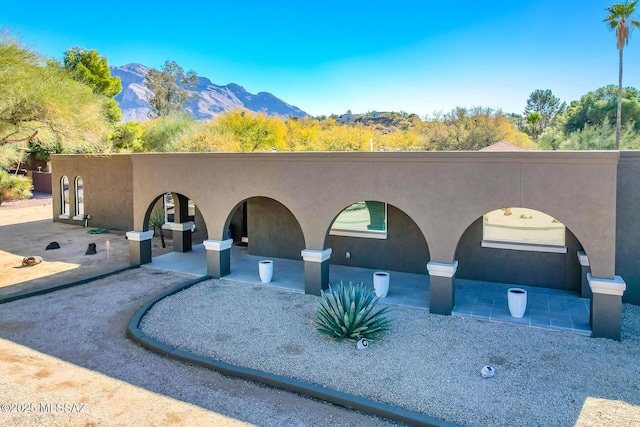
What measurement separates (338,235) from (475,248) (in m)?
4.29

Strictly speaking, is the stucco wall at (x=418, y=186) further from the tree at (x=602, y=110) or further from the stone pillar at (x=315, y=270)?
the tree at (x=602, y=110)

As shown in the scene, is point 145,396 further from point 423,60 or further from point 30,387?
point 423,60

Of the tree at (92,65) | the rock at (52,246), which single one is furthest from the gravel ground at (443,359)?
the tree at (92,65)

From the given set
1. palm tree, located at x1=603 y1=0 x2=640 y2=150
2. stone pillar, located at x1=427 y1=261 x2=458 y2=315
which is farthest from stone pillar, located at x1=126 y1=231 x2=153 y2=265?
palm tree, located at x1=603 y1=0 x2=640 y2=150

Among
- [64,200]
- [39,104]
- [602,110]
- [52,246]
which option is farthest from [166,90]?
[602,110]

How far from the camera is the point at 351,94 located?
98.4 meters

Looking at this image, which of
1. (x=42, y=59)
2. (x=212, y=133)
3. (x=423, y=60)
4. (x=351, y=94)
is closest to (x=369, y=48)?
(x=423, y=60)

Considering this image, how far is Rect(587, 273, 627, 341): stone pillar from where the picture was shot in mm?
8453

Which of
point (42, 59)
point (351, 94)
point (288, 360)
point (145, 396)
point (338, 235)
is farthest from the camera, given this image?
point (351, 94)

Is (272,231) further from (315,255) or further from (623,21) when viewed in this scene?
(623,21)

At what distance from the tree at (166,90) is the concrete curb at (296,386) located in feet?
201

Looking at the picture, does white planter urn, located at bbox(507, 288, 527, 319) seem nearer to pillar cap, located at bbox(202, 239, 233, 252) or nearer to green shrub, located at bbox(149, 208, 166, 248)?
pillar cap, located at bbox(202, 239, 233, 252)

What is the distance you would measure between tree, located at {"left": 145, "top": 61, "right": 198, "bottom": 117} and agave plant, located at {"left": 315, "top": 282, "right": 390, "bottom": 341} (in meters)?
61.4

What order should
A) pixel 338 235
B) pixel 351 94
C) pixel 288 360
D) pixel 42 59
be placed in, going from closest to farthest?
pixel 288 360
pixel 338 235
pixel 42 59
pixel 351 94
